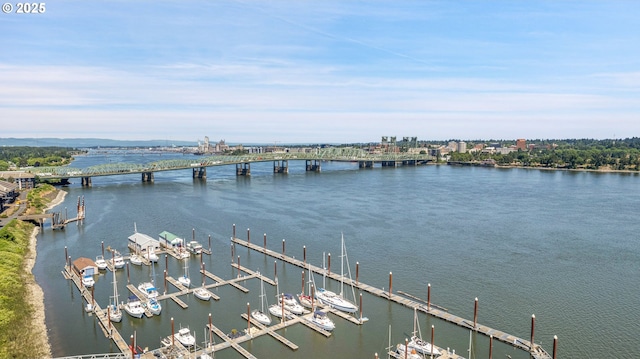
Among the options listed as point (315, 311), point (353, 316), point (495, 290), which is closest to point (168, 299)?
point (315, 311)

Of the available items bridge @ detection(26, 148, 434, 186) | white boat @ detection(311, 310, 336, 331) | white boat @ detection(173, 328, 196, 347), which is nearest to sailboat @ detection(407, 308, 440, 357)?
white boat @ detection(311, 310, 336, 331)

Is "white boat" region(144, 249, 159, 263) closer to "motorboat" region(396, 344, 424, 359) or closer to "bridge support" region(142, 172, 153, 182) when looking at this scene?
"motorboat" region(396, 344, 424, 359)

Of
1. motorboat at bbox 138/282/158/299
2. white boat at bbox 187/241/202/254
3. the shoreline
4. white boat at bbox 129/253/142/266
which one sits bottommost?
the shoreline

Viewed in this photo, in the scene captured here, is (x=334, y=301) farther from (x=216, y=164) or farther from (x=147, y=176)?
(x=216, y=164)

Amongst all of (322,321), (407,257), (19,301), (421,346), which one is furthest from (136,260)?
(421,346)

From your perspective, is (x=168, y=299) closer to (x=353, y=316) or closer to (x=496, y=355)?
(x=353, y=316)

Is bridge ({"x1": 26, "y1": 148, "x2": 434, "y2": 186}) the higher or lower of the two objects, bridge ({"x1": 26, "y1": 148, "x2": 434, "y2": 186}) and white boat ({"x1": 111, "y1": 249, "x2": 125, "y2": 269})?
the higher

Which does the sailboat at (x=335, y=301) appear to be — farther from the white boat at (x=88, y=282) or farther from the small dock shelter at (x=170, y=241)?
the small dock shelter at (x=170, y=241)
